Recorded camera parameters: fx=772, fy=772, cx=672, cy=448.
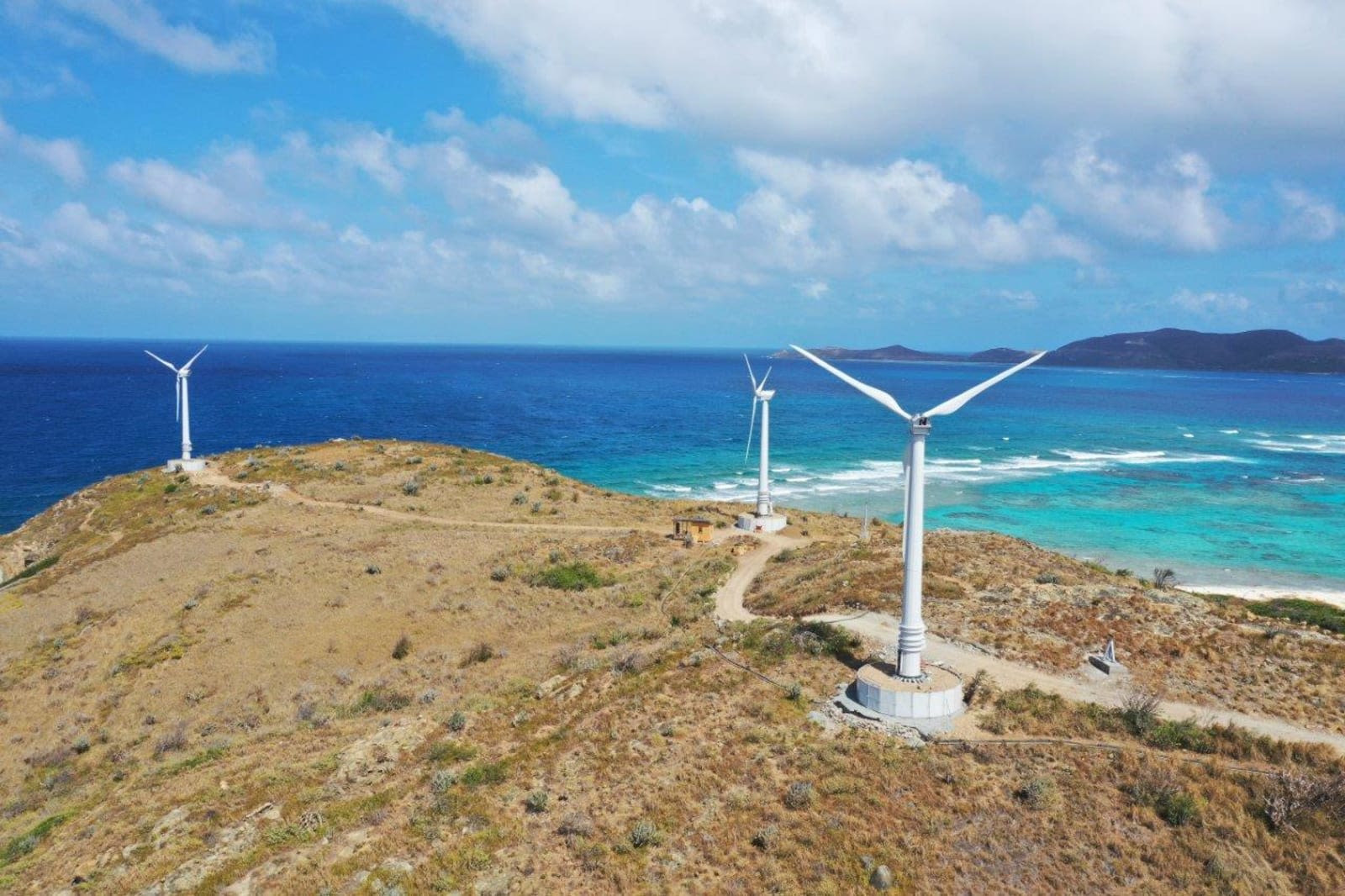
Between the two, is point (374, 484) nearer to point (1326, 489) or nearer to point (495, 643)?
point (495, 643)

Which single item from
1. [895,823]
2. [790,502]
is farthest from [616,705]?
[790,502]

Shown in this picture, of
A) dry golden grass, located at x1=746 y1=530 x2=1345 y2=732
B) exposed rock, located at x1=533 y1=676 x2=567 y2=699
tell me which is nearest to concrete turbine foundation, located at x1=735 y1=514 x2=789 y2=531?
dry golden grass, located at x1=746 y1=530 x2=1345 y2=732

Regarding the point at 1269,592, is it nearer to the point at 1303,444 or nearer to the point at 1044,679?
the point at 1044,679

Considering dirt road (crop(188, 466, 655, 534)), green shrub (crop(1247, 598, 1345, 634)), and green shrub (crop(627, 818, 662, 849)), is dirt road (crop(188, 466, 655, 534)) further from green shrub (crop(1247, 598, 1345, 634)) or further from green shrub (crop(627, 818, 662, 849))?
green shrub (crop(1247, 598, 1345, 634))

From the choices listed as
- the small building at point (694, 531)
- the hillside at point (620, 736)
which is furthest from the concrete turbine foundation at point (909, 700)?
the small building at point (694, 531)

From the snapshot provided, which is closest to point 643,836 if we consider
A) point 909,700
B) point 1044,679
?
point 909,700

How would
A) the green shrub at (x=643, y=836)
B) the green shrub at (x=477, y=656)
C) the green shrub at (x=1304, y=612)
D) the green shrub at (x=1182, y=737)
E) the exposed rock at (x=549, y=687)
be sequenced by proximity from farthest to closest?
the green shrub at (x=1304, y=612) → the green shrub at (x=477, y=656) → the exposed rock at (x=549, y=687) → the green shrub at (x=1182, y=737) → the green shrub at (x=643, y=836)

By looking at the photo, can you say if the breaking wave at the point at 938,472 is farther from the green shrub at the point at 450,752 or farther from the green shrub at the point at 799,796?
the green shrub at the point at 799,796
